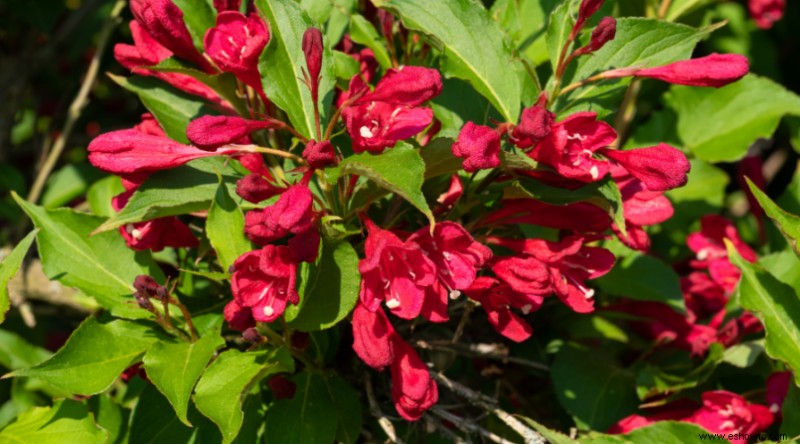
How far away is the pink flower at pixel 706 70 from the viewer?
1.56 metres

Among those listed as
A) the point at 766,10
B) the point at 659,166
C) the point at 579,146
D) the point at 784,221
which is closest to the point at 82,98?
the point at 579,146

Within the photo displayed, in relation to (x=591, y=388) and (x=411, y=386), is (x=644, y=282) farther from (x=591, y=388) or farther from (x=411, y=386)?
(x=411, y=386)

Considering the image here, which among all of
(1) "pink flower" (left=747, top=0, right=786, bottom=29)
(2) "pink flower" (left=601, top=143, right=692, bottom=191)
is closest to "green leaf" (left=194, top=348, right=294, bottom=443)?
(2) "pink flower" (left=601, top=143, right=692, bottom=191)

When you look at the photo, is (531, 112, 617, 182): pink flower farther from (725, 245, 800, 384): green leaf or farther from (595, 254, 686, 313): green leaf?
(595, 254, 686, 313): green leaf

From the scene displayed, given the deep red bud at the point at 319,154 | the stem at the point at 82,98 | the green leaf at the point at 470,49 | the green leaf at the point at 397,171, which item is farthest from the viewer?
the stem at the point at 82,98

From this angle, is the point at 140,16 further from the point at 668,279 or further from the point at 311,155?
the point at 668,279

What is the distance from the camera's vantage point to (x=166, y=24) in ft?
5.23

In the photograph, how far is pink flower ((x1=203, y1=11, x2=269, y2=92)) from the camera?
1.59 meters

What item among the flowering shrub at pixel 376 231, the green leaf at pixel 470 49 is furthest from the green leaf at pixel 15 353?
the green leaf at pixel 470 49

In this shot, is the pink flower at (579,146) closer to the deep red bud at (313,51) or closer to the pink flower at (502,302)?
the pink flower at (502,302)

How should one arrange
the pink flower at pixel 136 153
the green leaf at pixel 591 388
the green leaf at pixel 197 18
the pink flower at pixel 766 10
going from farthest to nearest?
1. the pink flower at pixel 766 10
2. the green leaf at pixel 591 388
3. the green leaf at pixel 197 18
4. the pink flower at pixel 136 153

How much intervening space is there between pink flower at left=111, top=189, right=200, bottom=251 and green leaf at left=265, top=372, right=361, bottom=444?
37cm

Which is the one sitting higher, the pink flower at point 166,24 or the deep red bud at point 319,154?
the pink flower at point 166,24

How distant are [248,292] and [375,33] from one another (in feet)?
2.28
